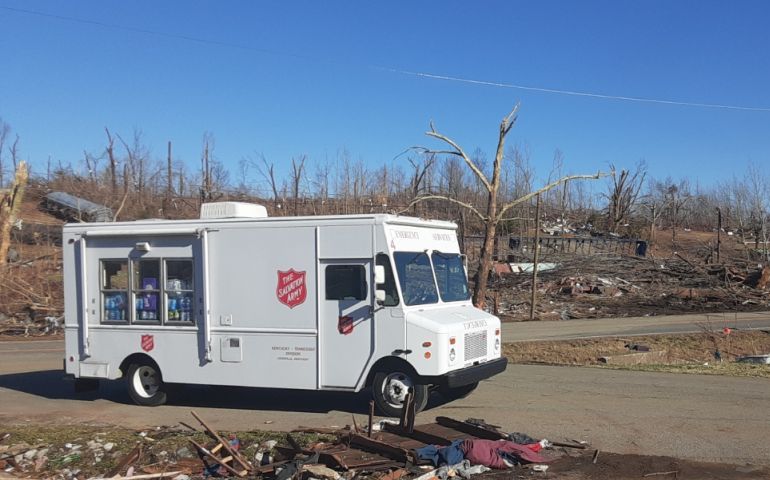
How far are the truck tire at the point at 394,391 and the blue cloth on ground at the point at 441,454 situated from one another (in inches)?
86.1

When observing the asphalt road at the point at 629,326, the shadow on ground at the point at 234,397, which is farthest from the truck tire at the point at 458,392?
the asphalt road at the point at 629,326

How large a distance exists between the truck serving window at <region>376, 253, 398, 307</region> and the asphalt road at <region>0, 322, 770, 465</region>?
164 cm

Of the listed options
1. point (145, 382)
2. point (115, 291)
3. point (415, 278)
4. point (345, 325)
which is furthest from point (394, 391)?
point (115, 291)

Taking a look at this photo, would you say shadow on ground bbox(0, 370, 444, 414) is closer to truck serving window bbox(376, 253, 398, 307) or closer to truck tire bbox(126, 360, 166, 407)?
truck tire bbox(126, 360, 166, 407)

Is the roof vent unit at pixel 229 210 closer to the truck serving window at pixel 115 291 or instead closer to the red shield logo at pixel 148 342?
the truck serving window at pixel 115 291

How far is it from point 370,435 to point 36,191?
160 feet

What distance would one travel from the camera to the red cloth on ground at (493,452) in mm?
7070

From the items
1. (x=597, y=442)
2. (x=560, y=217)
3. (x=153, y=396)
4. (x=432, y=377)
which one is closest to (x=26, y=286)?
(x=153, y=396)

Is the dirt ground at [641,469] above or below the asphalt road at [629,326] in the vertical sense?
above

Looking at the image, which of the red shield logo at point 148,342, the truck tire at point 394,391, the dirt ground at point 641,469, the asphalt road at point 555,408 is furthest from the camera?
the red shield logo at point 148,342

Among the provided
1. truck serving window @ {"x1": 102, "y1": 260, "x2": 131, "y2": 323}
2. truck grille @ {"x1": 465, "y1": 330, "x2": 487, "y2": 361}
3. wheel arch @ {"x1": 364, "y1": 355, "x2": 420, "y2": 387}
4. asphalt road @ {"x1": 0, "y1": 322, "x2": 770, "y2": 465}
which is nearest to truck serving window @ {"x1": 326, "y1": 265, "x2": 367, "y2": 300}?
wheel arch @ {"x1": 364, "y1": 355, "x2": 420, "y2": 387}

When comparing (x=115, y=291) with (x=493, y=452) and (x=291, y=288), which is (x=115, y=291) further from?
(x=493, y=452)

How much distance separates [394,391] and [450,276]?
2097 millimetres

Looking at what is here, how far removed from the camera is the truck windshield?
10.5 metres
